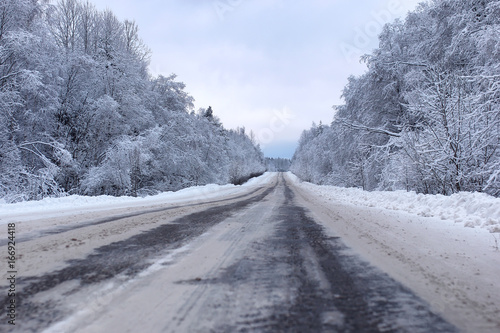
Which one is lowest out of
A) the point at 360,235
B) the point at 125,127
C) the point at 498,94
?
the point at 360,235

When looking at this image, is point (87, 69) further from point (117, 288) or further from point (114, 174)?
point (117, 288)

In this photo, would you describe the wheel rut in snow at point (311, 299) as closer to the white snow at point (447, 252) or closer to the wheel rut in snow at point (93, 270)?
the white snow at point (447, 252)

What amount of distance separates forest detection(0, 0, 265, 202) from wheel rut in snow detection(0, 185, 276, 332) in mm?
12024

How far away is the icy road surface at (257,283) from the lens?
1.84 meters

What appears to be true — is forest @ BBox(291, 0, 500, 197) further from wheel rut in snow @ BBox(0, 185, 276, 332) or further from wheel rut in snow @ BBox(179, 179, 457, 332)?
wheel rut in snow @ BBox(0, 185, 276, 332)

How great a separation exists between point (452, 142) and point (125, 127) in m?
19.4

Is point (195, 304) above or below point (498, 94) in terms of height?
below

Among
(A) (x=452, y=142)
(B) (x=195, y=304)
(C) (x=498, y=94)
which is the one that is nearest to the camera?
(B) (x=195, y=304)

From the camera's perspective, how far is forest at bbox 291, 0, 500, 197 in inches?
322

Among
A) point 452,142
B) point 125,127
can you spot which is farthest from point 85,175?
point 452,142

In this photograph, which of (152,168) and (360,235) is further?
(152,168)

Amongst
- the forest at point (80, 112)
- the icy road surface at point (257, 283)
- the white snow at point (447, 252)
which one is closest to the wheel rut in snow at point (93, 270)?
the icy road surface at point (257, 283)

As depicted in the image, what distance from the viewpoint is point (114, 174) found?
17.5 metres

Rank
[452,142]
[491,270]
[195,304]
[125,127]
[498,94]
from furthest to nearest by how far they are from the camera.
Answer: [125,127]
[452,142]
[498,94]
[491,270]
[195,304]
